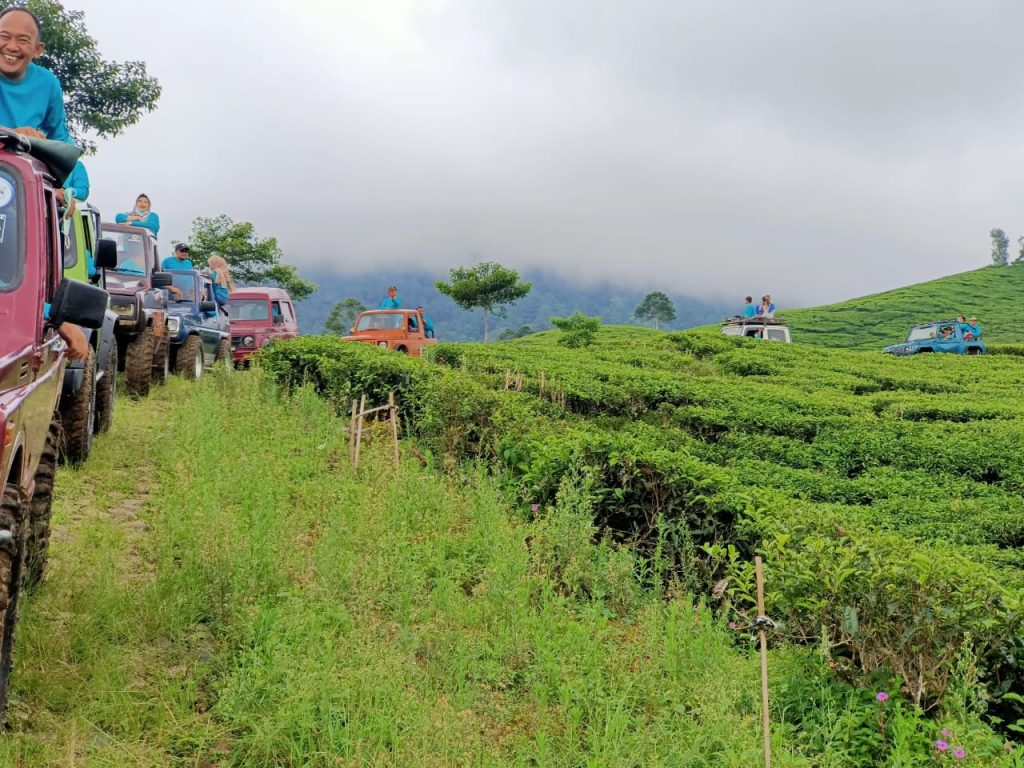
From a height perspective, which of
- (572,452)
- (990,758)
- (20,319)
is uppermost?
(20,319)

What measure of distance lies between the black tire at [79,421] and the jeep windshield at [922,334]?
32.3m

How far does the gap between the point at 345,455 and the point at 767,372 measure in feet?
43.0

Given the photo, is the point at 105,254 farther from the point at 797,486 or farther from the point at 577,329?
the point at 577,329

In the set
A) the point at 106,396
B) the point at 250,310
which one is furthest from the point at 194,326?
the point at 250,310

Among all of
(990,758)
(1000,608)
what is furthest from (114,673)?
(1000,608)

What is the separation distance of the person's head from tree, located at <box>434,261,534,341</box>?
160 feet

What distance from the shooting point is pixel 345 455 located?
8.71m

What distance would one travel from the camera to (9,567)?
8.84 feet

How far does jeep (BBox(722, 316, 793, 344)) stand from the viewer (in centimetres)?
2973

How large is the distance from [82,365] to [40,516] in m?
2.45

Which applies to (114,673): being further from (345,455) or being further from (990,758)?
(345,455)

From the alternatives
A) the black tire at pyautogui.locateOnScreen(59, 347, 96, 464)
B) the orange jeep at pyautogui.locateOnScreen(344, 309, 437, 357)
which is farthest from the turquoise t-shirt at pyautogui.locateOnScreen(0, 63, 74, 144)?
the orange jeep at pyautogui.locateOnScreen(344, 309, 437, 357)

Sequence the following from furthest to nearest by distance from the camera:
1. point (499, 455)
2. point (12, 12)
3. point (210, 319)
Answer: point (210, 319) → point (499, 455) → point (12, 12)

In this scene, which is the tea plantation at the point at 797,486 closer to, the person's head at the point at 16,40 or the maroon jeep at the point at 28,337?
the maroon jeep at the point at 28,337
